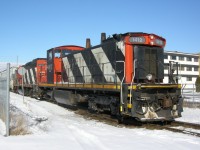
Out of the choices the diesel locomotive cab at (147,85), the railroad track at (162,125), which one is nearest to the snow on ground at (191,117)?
the railroad track at (162,125)

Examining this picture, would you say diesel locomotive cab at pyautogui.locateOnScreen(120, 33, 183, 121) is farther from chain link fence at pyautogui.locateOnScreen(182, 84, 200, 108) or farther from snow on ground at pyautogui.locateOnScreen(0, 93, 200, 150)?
chain link fence at pyautogui.locateOnScreen(182, 84, 200, 108)

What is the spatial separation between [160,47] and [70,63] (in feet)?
20.8

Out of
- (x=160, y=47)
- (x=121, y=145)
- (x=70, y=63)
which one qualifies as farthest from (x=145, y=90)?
(x=70, y=63)

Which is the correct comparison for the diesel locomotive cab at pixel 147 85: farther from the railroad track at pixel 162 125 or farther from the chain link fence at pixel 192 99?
the chain link fence at pixel 192 99

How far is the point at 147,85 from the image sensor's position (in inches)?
386

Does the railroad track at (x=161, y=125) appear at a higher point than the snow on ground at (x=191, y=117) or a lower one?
higher

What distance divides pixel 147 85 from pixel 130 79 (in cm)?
109

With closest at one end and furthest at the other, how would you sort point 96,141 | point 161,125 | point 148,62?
point 96,141, point 161,125, point 148,62

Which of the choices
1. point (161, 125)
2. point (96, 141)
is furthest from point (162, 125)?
point (96, 141)

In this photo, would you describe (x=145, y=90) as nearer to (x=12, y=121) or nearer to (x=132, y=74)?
(x=132, y=74)

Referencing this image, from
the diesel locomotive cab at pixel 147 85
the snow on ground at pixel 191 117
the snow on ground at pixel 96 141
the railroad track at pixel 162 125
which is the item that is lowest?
the snow on ground at pixel 191 117

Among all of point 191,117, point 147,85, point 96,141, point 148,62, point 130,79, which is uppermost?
point 148,62

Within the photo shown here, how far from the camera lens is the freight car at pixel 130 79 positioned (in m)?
9.86

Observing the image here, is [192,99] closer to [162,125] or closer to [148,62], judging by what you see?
[148,62]
